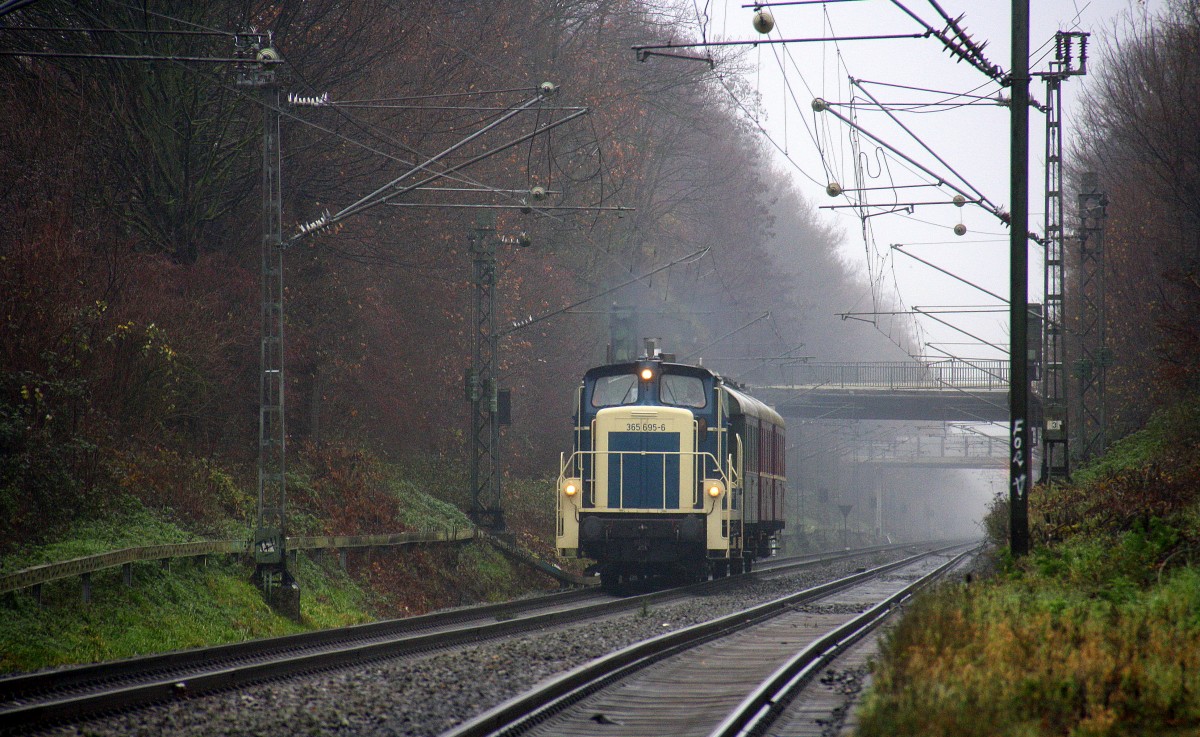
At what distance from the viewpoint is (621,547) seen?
22.1 m

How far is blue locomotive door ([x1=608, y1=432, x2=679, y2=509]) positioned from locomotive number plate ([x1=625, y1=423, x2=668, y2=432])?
0.06m

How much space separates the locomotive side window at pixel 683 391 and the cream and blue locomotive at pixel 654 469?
0.02 meters

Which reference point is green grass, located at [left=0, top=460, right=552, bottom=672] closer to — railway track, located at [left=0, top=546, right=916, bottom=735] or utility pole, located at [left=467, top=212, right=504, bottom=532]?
utility pole, located at [left=467, top=212, right=504, bottom=532]

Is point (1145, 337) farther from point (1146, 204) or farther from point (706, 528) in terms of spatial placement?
point (706, 528)

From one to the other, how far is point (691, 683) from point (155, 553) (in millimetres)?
7631

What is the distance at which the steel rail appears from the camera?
30.2ft

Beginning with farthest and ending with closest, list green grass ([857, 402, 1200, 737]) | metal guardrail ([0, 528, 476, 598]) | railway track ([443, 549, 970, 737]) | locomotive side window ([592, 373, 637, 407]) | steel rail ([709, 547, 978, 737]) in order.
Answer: locomotive side window ([592, 373, 637, 407]), metal guardrail ([0, 528, 476, 598]), railway track ([443, 549, 970, 737]), steel rail ([709, 547, 978, 737]), green grass ([857, 402, 1200, 737])

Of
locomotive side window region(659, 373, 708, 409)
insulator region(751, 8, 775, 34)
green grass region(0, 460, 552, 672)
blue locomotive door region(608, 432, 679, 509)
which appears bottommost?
green grass region(0, 460, 552, 672)

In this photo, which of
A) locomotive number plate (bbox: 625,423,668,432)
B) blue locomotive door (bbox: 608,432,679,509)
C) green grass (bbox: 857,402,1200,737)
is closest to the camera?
green grass (bbox: 857,402,1200,737)

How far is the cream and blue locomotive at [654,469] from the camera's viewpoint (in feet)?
70.9

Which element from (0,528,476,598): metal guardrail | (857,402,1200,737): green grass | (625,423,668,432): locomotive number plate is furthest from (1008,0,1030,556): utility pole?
(0,528,476,598): metal guardrail

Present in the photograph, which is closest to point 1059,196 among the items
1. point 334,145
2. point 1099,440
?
point 1099,440

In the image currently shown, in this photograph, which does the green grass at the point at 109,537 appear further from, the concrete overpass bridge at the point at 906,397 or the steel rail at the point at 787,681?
the concrete overpass bridge at the point at 906,397

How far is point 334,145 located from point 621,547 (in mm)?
11542
